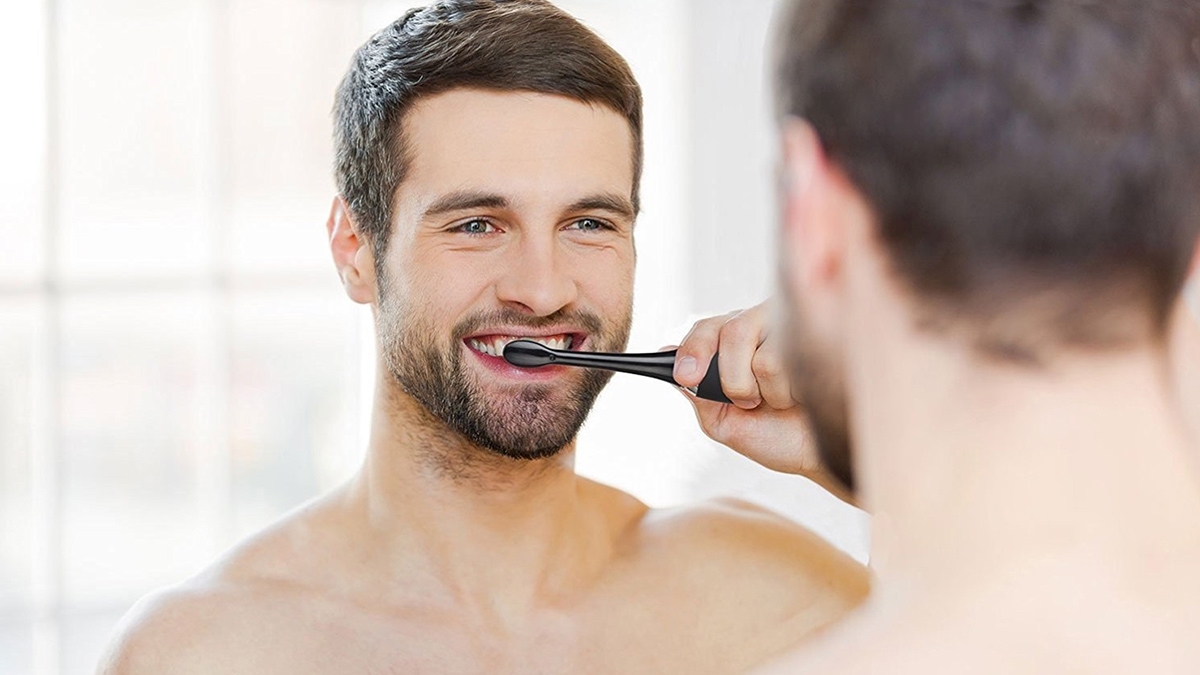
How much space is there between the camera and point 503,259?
1375 millimetres

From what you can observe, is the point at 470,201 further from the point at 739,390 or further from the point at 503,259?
the point at 739,390

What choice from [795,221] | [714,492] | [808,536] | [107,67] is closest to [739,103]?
[714,492]

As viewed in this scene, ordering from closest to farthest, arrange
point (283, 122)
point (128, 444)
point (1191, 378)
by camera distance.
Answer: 1. point (1191, 378)
2. point (128, 444)
3. point (283, 122)

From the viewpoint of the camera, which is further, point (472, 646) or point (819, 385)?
point (472, 646)

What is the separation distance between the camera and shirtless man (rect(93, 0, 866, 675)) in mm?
1355

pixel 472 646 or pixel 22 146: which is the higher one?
pixel 22 146

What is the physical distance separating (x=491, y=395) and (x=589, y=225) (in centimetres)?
20

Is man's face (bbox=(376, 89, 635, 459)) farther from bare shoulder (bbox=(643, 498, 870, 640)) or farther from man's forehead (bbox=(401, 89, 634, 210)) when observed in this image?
bare shoulder (bbox=(643, 498, 870, 640))

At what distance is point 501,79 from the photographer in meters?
1.36

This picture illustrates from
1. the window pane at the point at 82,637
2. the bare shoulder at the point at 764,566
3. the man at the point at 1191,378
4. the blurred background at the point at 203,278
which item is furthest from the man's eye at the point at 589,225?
the window pane at the point at 82,637

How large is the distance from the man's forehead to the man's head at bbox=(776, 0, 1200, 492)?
0.76m

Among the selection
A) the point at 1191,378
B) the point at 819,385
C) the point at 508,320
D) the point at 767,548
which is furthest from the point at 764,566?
the point at 819,385

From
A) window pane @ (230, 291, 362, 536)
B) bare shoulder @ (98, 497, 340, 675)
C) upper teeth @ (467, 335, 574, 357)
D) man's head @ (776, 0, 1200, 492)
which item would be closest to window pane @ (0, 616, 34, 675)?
window pane @ (230, 291, 362, 536)

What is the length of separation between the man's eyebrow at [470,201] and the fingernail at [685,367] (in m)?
0.24
